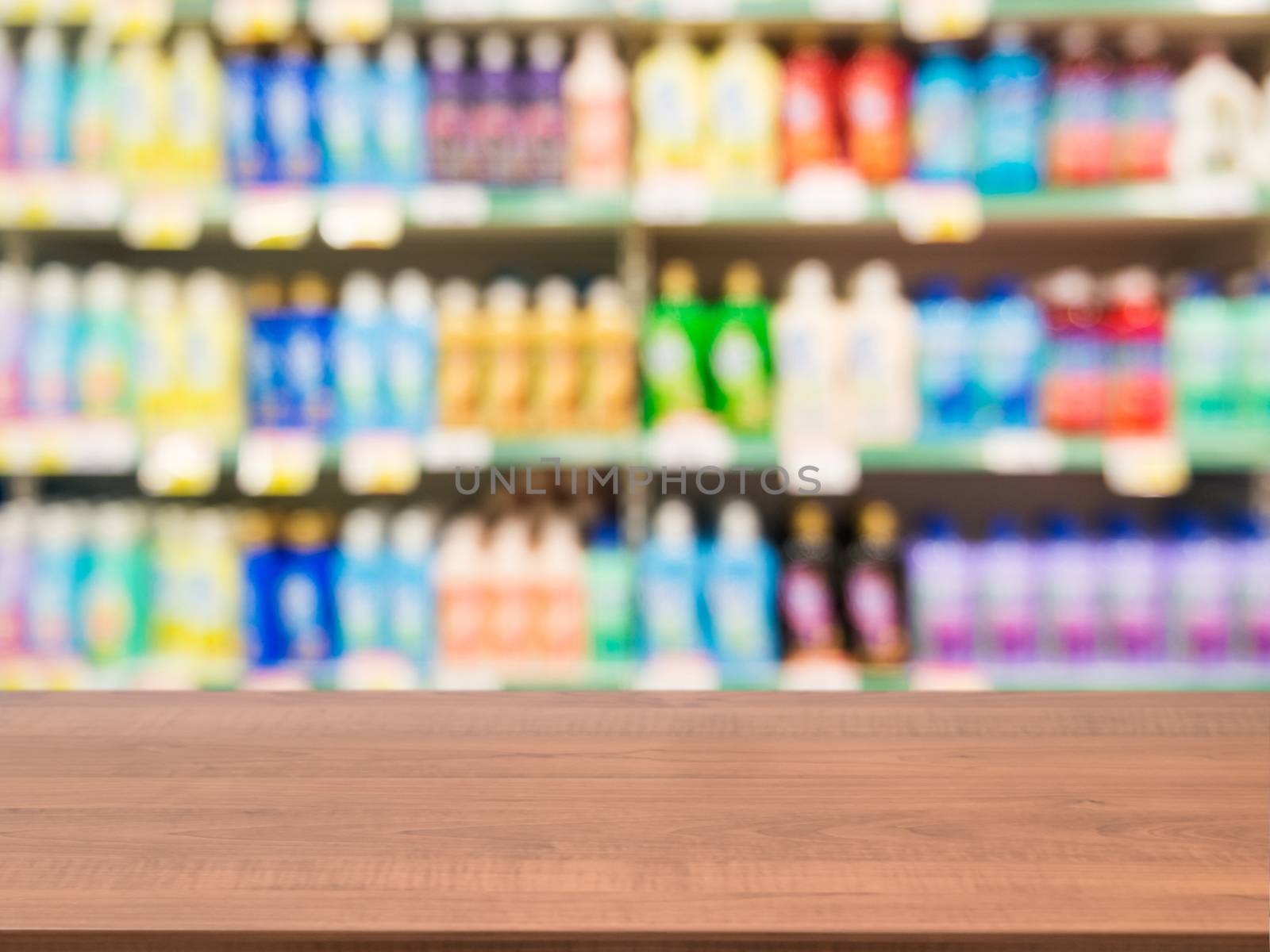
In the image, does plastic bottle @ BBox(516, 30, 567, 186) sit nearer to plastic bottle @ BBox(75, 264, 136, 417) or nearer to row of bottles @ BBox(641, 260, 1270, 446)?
row of bottles @ BBox(641, 260, 1270, 446)

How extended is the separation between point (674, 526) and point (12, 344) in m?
1.28

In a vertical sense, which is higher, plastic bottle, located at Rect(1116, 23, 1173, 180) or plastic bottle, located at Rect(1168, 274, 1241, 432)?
plastic bottle, located at Rect(1116, 23, 1173, 180)

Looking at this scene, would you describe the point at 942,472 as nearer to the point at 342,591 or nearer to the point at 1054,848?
the point at 342,591

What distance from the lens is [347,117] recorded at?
197 centimetres

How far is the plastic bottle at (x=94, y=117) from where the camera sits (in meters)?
1.98

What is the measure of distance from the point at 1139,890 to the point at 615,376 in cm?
152

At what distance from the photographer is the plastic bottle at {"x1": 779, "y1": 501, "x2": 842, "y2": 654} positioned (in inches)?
79.9

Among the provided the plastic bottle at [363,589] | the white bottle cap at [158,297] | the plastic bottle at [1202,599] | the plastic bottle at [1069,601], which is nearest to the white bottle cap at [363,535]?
the plastic bottle at [363,589]

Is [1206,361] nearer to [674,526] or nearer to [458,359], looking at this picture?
[674,526]

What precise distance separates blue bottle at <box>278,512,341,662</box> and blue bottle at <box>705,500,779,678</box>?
0.73 meters

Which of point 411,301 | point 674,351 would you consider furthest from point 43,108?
point 674,351

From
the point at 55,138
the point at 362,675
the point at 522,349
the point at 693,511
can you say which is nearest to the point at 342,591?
the point at 362,675

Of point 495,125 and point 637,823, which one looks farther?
point 495,125

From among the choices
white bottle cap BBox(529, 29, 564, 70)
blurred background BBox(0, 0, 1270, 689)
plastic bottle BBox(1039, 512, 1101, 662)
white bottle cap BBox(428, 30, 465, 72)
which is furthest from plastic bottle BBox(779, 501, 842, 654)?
white bottle cap BBox(428, 30, 465, 72)
